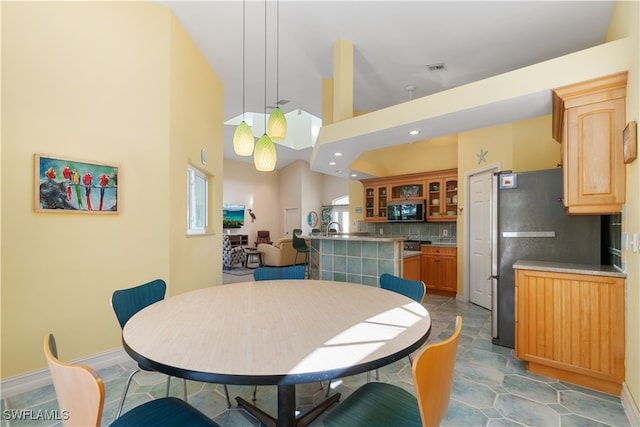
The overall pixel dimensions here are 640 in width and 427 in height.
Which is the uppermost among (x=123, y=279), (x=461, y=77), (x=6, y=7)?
(x=461, y=77)

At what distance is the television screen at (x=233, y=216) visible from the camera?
9773 millimetres

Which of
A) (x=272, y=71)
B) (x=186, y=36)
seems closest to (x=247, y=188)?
(x=272, y=71)

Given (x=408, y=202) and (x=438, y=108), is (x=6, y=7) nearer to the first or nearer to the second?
(x=438, y=108)

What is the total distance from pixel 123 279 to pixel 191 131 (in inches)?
65.4

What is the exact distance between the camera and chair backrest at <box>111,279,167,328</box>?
1.66m

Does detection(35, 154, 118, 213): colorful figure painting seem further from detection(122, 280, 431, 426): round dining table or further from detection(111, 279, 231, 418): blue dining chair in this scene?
detection(122, 280, 431, 426): round dining table

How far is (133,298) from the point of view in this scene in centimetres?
178

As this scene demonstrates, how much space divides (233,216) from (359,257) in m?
7.24

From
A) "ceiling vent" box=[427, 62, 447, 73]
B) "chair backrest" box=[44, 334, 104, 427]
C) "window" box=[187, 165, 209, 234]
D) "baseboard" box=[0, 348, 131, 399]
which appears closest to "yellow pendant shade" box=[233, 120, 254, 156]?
"window" box=[187, 165, 209, 234]

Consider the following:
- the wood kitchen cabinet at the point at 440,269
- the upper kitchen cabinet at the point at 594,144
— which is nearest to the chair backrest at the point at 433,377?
the upper kitchen cabinet at the point at 594,144

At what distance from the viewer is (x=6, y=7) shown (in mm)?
2012

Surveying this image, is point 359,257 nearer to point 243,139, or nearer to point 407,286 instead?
point 407,286

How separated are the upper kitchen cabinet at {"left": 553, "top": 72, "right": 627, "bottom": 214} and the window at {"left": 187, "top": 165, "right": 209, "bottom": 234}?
3606 mm

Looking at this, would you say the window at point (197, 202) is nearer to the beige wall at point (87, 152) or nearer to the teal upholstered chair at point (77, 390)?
the beige wall at point (87, 152)
